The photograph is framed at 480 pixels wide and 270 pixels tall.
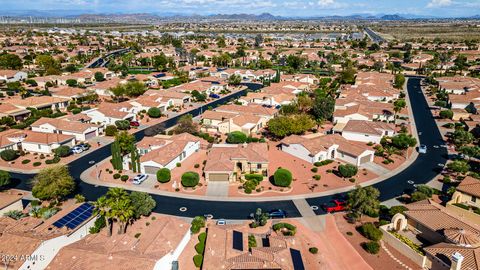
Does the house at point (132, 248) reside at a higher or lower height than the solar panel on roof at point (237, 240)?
higher

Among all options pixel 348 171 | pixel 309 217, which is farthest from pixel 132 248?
pixel 348 171

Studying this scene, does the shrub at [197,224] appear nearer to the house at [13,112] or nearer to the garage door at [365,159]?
the garage door at [365,159]

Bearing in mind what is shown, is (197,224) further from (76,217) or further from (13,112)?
(13,112)

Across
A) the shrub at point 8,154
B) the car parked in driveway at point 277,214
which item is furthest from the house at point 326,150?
the shrub at point 8,154

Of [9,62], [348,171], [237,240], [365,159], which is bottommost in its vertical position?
[237,240]

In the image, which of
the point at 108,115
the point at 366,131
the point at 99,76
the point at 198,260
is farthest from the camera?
the point at 99,76

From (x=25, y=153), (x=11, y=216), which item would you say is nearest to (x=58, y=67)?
(x=25, y=153)

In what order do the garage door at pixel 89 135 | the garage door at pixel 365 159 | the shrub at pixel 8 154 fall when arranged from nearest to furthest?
the garage door at pixel 365 159
the shrub at pixel 8 154
the garage door at pixel 89 135

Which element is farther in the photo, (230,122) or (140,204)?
(230,122)
